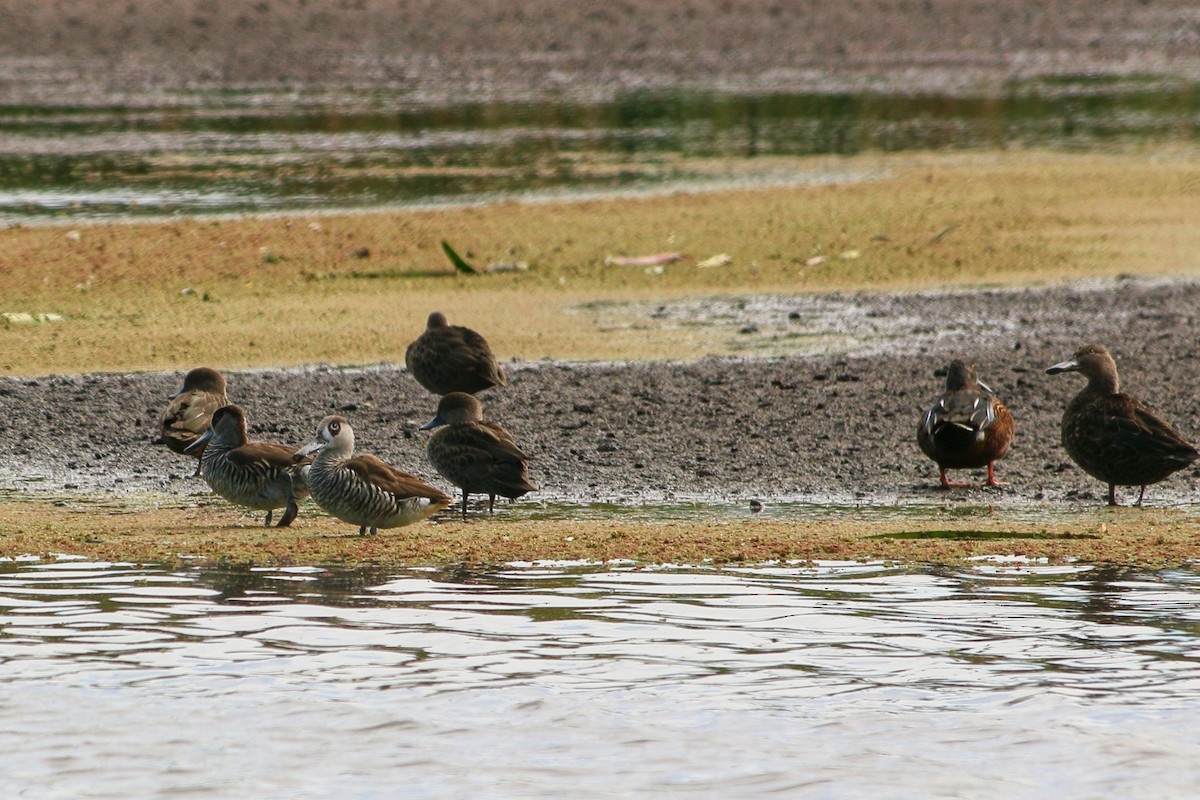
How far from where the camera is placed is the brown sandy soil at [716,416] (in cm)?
1059

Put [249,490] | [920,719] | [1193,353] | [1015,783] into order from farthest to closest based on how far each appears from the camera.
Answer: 1. [1193,353]
2. [249,490]
3. [920,719]
4. [1015,783]

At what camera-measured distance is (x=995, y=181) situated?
74.3 ft

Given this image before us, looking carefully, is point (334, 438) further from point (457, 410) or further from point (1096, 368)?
point (1096, 368)

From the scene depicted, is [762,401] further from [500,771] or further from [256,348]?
A: [500,771]

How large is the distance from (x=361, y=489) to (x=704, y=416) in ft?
11.8

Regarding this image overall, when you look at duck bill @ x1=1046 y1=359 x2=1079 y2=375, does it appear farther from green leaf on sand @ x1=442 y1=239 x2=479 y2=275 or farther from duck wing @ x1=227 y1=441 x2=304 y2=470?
green leaf on sand @ x1=442 y1=239 x2=479 y2=275

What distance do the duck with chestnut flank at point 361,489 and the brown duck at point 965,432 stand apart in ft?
9.06

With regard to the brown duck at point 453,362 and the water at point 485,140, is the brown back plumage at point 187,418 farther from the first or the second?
the water at point 485,140

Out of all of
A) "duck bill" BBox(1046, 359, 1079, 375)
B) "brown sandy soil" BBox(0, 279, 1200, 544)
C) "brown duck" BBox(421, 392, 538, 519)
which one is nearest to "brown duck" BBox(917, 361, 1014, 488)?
"brown sandy soil" BBox(0, 279, 1200, 544)

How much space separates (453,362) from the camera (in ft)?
40.0

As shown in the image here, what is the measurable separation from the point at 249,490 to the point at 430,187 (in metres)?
13.7

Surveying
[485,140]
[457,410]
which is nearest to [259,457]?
[457,410]

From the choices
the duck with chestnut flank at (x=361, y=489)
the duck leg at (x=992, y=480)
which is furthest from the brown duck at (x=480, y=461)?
the duck leg at (x=992, y=480)

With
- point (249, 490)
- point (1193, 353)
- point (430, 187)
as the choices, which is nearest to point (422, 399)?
point (249, 490)
